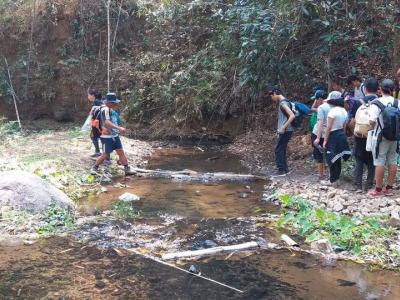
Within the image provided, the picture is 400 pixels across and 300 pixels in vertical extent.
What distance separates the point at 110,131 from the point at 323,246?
525 centimetres

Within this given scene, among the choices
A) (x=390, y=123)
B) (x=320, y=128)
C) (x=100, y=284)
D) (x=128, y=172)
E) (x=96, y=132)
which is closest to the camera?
(x=100, y=284)

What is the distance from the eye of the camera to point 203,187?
28.1 ft

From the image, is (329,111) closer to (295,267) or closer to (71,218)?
(295,267)

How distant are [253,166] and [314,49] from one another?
2911mm

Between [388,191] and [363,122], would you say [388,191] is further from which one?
[363,122]

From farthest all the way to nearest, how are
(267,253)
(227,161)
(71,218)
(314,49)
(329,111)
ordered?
1. (227,161)
2. (314,49)
3. (329,111)
4. (71,218)
5. (267,253)

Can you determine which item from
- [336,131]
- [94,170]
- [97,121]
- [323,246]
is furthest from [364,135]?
[97,121]

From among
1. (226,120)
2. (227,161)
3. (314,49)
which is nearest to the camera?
(314,49)

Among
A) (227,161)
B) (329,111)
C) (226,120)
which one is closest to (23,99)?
(226,120)

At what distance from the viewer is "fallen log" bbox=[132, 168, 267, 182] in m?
9.17

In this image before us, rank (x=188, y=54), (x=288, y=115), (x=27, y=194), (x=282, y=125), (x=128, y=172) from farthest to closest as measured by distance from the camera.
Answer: (x=188, y=54) < (x=128, y=172) < (x=282, y=125) < (x=288, y=115) < (x=27, y=194)

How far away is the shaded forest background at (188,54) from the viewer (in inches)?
383

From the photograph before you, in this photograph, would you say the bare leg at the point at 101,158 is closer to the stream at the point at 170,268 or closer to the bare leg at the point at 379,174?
the stream at the point at 170,268

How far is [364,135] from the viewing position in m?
7.12
